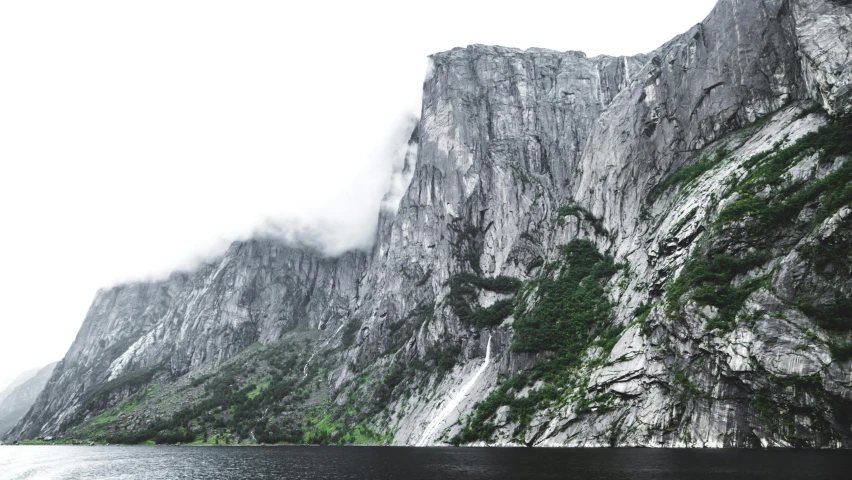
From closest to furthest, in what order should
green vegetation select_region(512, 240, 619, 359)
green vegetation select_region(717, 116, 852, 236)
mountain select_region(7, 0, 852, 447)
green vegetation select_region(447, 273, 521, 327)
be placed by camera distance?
mountain select_region(7, 0, 852, 447)
green vegetation select_region(717, 116, 852, 236)
green vegetation select_region(512, 240, 619, 359)
green vegetation select_region(447, 273, 521, 327)

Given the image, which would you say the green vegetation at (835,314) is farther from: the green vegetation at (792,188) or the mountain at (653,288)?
the green vegetation at (792,188)

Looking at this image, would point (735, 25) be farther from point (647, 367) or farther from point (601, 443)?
point (601, 443)

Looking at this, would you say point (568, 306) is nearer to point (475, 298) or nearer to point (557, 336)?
point (557, 336)

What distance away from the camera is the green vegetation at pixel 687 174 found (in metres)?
109

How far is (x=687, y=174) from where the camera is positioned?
11500 cm

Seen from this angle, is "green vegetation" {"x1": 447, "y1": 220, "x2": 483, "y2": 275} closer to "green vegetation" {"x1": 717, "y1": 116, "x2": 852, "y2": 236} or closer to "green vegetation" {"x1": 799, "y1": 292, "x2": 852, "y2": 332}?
"green vegetation" {"x1": 717, "y1": 116, "x2": 852, "y2": 236}

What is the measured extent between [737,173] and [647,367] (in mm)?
45103

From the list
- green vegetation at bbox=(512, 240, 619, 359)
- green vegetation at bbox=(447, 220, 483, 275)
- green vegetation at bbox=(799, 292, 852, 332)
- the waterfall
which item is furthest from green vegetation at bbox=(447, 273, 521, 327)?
green vegetation at bbox=(799, 292, 852, 332)

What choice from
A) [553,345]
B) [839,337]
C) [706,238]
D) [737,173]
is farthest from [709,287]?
[553,345]

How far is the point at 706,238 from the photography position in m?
84.7

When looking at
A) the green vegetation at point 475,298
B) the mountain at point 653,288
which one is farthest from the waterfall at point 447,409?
the green vegetation at point 475,298

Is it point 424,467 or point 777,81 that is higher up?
point 777,81

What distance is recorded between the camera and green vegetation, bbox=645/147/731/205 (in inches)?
4299

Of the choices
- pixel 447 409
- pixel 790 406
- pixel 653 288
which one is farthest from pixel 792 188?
pixel 447 409
